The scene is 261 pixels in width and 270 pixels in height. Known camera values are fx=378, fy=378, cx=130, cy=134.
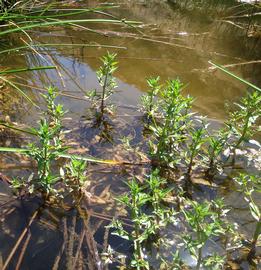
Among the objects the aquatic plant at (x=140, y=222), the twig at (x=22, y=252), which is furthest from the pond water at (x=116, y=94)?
the aquatic plant at (x=140, y=222)

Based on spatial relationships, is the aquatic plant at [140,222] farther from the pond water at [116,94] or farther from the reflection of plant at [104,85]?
the reflection of plant at [104,85]

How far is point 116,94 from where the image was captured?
12.1ft

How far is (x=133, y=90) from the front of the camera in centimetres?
381

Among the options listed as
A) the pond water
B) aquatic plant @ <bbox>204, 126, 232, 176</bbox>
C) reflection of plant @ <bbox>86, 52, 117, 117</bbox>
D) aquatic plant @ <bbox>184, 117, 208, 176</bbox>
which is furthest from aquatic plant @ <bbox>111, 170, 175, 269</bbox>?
reflection of plant @ <bbox>86, 52, 117, 117</bbox>

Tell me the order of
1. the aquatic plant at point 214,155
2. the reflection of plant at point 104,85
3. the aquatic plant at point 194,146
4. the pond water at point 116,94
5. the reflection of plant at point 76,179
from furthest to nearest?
1. the reflection of plant at point 104,85
2. the aquatic plant at point 214,155
3. the aquatic plant at point 194,146
4. the reflection of plant at point 76,179
5. the pond water at point 116,94

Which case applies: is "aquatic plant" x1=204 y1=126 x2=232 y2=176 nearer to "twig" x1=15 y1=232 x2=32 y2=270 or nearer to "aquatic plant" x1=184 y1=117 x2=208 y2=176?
"aquatic plant" x1=184 y1=117 x2=208 y2=176

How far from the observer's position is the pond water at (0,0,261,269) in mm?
2168

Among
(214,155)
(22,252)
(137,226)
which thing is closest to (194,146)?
(214,155)

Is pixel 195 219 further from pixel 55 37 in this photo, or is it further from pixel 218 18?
pixel 218 18

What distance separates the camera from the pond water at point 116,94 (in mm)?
2168

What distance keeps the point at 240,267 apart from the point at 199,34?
4303mm

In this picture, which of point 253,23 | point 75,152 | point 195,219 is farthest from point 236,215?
point 253,23

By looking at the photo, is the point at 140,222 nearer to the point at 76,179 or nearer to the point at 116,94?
the point at 76,179

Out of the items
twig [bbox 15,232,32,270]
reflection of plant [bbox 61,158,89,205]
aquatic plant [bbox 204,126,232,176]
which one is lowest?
twig [bbox 15,232,32,270]
